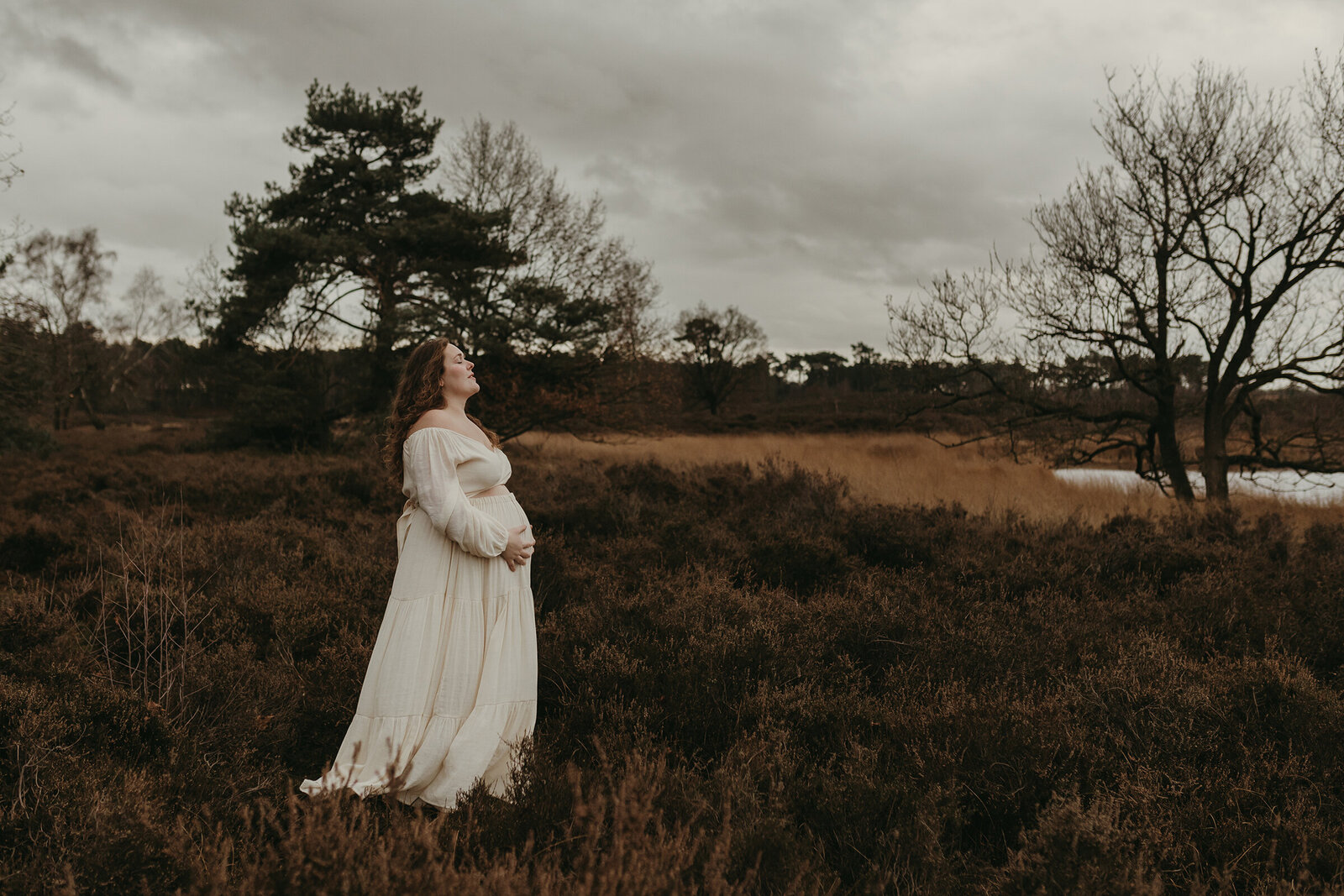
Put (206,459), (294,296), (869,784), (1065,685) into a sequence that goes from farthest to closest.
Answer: (294,296)
(206,459)
(1065,685)
(869,784)

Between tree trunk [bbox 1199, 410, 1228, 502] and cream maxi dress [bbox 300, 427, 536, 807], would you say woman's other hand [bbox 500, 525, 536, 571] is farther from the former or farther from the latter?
tree trunk [bbox 1199, 410, 1228, 502]

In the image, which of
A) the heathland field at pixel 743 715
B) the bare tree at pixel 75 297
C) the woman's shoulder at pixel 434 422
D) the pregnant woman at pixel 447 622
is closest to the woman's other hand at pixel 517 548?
the pregnant woman at pixel 447 622

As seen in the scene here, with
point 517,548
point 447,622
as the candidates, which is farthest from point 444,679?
point 517,548

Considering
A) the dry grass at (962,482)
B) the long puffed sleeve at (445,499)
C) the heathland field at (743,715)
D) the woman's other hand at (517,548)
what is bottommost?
the heathland field at (743,715)

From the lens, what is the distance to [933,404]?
463 inches

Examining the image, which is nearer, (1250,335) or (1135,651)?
(1135,651)

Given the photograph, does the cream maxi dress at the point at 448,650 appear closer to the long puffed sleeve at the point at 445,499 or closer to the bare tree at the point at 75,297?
the long puffed sleeve at the point at 445,499

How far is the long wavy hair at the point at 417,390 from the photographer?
10.7 feet

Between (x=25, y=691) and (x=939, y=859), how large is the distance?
3964mm

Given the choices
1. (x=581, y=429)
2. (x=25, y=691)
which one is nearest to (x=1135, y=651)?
(x=25, y=691)

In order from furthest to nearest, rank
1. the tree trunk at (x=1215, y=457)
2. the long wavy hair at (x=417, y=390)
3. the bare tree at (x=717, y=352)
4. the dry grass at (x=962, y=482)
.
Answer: the bare tree at (x=717, y=352), the tree trunk at (x=1215, y=457), the dry grass at (x=962, y=482), the long wavy hair at (x=417, y=390)

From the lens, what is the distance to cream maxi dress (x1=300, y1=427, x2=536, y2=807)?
9.75 ft

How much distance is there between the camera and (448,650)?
3.12 meters

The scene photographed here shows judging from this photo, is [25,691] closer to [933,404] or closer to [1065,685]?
[1065,685]
